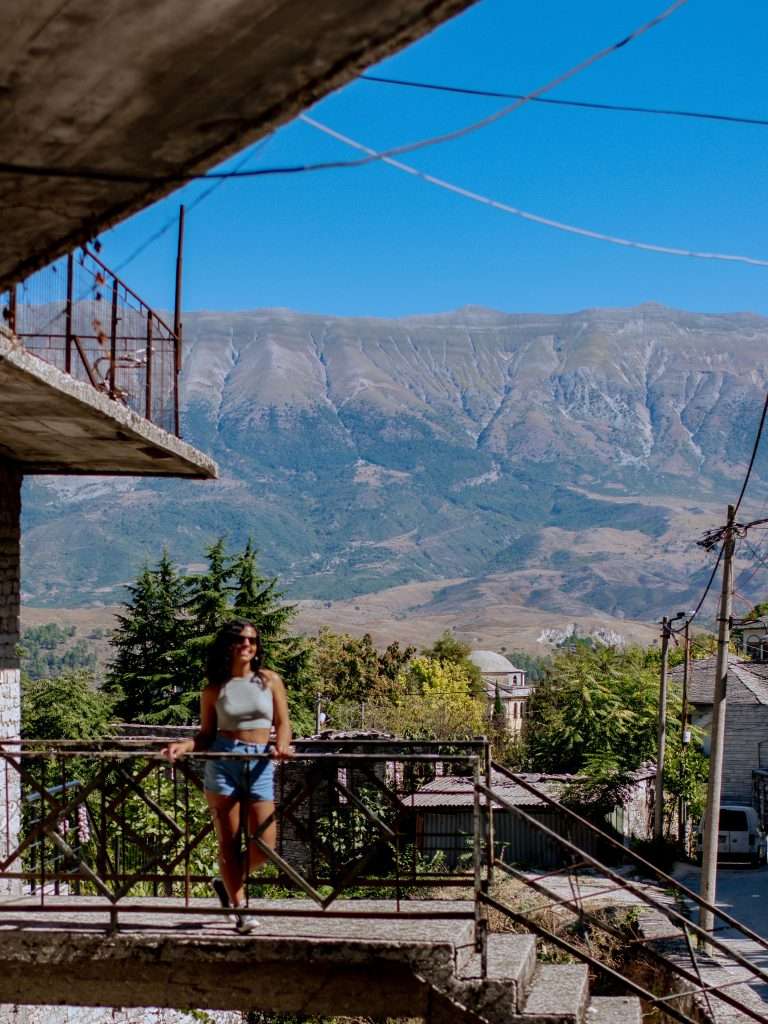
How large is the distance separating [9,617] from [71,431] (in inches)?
113

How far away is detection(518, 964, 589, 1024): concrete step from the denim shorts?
2073 mm

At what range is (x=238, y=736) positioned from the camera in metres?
8.60

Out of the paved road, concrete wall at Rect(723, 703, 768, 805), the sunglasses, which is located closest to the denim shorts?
the sunglasses

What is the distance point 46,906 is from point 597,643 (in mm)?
58050

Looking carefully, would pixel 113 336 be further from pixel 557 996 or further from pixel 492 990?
pixel 557 996

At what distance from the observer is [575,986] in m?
8.85

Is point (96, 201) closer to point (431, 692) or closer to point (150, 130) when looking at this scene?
point (150, 130)

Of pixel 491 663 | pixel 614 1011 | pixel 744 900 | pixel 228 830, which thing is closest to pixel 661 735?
pixel 744 900

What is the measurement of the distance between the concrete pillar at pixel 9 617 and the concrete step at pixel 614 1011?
609cm

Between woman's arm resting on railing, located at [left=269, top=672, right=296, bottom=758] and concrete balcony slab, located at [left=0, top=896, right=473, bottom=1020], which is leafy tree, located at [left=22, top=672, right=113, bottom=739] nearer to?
concrete balcony slab, located at [left=0, top=896, right=473, bottom=1020]

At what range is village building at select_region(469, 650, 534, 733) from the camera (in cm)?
11311

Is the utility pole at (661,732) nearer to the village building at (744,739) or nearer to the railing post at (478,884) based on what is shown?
the village building at (744,739)

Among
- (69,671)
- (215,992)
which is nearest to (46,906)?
(215,992)

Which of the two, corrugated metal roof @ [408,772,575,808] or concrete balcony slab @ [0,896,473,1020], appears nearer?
concrete balcony slab @ [0,896,473,1020]
